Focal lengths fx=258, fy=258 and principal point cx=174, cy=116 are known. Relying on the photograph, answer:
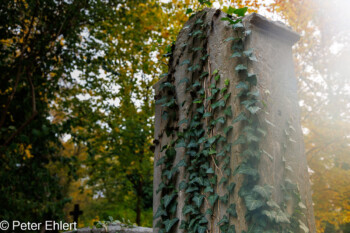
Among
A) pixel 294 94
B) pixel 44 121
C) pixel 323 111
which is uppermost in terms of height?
pixel 323 111

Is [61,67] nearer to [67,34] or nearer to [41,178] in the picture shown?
[67,34]

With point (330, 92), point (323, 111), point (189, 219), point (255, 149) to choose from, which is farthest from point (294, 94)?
point (330, 92)

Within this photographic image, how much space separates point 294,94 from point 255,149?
0.80 m

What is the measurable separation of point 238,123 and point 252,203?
676mm

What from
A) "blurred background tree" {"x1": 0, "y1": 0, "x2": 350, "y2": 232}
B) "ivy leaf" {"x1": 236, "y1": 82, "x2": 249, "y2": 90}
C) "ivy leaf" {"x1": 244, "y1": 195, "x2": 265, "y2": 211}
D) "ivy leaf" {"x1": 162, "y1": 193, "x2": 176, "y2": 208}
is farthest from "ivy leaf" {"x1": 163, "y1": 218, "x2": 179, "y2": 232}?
"blurred background tree" {"x1": 0, "y1": 0, "x2": 350, "y2": 232}

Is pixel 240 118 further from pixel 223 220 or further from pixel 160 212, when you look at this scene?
pixel 160 212

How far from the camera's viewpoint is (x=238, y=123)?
7.34 feet

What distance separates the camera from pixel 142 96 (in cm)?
872

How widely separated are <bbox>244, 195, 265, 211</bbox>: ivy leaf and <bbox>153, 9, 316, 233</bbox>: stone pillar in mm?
17

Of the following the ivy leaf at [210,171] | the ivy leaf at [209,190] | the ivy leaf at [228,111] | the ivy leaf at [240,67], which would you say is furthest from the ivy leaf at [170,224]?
the ivy leaf at [240,67]

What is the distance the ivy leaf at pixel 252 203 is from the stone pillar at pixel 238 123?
2 cm

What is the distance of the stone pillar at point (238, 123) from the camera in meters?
2.05

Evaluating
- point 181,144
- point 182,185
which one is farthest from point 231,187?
point 181,144

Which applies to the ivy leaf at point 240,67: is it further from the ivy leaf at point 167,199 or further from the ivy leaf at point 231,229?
the ivy leaf at point 167,199
